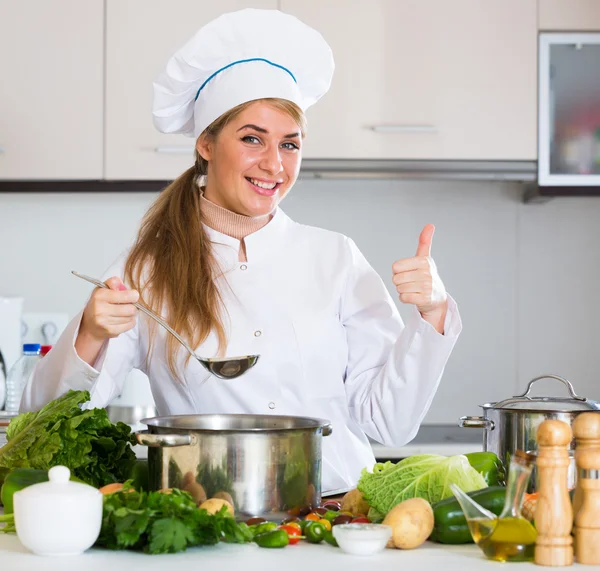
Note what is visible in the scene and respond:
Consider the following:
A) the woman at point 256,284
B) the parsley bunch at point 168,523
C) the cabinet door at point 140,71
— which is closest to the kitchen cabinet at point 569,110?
the cabinet door at point 140,71

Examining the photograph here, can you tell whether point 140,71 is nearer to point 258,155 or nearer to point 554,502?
point 258,155

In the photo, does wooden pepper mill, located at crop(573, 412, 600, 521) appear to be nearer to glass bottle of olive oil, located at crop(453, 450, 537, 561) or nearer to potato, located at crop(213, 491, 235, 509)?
glass bottle of olive oil, located at crop(453, 450, 537, 561)

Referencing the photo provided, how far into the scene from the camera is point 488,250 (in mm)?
3166

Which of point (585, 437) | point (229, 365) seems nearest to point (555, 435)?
point (585, 437)

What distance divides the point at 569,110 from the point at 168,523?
2.33 meters

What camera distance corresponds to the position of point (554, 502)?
3.11 ft

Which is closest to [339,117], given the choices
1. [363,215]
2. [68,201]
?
[363,215]

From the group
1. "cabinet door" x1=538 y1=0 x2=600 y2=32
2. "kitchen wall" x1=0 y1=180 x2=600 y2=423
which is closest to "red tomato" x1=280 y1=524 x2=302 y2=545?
"kitchen wall" x1=0 y1=180 x2=600 y2=423

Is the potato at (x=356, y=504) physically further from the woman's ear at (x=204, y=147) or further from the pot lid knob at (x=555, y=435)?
the woman's ear at (x=204, y=147)

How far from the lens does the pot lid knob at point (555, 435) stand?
94cm

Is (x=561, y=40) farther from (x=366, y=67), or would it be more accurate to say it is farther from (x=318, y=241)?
(x=318, y=241)

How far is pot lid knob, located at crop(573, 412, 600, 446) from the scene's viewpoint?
983mm

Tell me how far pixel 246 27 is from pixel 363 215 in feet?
5.16

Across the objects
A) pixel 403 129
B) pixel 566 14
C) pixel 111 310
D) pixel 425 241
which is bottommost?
pixel 111 310
